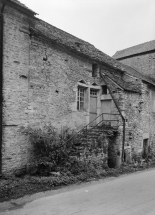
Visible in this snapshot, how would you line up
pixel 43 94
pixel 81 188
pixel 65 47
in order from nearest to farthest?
pixel 81 188
pixel 43 94
pixel 65 47

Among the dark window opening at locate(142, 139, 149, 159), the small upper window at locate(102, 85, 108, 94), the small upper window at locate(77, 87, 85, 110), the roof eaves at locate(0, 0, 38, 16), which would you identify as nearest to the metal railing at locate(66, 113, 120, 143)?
the small upper window at locate(77, 87, 85, 110)

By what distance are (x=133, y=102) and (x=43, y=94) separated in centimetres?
617

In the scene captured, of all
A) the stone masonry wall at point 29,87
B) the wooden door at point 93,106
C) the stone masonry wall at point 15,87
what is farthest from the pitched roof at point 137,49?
the stone masonry wall at point 15,87

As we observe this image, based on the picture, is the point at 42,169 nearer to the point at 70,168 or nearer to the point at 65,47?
the point at 70,168

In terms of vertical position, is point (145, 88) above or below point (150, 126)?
above

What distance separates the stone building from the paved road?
9.13 ft

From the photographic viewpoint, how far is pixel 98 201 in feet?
20.1

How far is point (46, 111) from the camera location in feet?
31.8

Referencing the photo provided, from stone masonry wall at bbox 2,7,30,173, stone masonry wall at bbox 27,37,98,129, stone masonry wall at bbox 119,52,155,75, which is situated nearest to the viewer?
stone masonry wall at bbox 2,7,30,173

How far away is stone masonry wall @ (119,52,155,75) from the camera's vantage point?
20.6m

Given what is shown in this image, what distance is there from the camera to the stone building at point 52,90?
26.8 ft

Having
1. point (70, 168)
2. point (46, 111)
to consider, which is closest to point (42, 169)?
point (70, 168)

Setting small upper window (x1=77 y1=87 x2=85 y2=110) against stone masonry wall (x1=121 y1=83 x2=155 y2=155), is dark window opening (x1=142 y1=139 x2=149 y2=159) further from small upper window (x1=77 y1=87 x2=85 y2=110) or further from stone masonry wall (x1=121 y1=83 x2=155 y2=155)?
small upper window (x1=77 y1=87 x2=85 y2=110)

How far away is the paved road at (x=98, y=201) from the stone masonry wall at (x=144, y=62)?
50.2 feet
